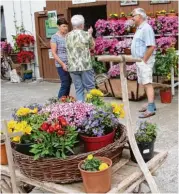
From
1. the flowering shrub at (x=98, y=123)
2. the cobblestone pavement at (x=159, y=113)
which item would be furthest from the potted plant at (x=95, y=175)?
the cobblestone pavement at (x=159, y=113)

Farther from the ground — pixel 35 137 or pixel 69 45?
pixel 69 45

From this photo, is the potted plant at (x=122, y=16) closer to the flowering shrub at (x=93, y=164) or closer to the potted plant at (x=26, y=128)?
the potted plant at (x=26, y=128)

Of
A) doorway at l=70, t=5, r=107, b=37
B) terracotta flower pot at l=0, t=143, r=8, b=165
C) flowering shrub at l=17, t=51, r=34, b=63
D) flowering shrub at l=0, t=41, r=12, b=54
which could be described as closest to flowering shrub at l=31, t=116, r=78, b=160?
terracotta flower pot at l=0, t=143, r=8, b=165

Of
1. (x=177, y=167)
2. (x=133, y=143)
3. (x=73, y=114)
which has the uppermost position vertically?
(x=73, y=114)

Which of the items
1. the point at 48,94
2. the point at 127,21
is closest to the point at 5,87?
the point at 48,94

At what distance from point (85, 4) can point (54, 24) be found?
3.32ft

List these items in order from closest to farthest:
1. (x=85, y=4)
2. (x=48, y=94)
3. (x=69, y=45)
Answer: (x=69, y=45)
(x=48, y=94)
(x=85, y=4)

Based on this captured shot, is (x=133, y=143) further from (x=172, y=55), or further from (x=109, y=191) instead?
(x=172, y=55)

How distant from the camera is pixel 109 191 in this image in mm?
2322

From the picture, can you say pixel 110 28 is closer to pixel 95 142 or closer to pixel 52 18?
pixel 52 18

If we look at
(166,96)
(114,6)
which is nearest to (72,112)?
(166,96)

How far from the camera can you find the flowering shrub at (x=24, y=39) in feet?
31.7

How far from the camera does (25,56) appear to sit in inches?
387

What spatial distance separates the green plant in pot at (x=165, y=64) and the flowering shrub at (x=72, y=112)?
3.75 metres
